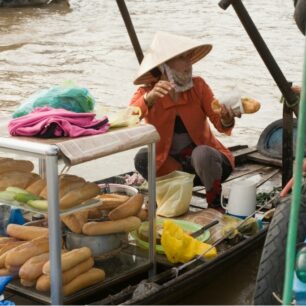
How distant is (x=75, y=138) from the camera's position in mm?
2789

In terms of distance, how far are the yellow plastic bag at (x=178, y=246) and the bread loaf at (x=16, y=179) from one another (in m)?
0.68

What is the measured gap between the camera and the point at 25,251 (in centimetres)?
292

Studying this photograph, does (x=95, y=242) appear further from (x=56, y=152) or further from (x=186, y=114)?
(x=186, y=114)

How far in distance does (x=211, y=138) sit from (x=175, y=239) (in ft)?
3.39

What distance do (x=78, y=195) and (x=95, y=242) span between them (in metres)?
0.32

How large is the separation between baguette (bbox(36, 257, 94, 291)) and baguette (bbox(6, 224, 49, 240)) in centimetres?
28

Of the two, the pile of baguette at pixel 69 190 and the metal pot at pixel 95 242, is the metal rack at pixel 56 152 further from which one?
the metal pot at pixel 95 242

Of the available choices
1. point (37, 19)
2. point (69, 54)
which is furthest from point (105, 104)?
point (37, 19)

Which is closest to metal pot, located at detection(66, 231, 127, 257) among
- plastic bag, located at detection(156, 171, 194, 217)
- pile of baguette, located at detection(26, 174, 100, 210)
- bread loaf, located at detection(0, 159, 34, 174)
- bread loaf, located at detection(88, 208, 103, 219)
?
bread loaf, located at detection(88, 208, 103, 219)

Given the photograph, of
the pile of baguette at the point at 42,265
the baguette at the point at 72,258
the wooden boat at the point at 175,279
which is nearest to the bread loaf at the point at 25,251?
the pile of baguette at the point at 42,265

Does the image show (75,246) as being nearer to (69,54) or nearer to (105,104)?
(105,104)

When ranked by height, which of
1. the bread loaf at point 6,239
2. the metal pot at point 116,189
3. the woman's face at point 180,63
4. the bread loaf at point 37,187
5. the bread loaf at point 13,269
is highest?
the woman's face at point 180,63

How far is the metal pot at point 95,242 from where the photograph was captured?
10.1ft

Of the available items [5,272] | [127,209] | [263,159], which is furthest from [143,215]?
[263,159]
